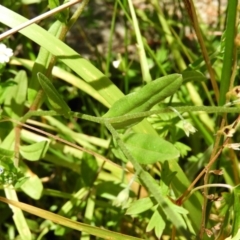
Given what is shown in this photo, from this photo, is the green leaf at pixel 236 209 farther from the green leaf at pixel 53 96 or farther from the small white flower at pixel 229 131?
the green leaf at pixel 53 96

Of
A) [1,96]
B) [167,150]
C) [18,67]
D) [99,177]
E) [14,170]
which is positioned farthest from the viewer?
[18,67]

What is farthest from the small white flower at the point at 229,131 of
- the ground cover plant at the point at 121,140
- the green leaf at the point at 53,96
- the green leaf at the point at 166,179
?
the green leaf at the point at 53,96

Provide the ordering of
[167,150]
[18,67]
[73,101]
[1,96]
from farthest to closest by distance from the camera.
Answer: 1. [73,101]
2. [18,67]
3. [1,96]
4. [167,150]

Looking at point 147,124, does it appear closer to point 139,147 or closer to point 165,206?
point 139,147

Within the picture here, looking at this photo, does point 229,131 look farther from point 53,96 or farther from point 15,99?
point 15,99

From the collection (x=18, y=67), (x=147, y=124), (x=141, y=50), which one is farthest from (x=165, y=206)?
(x=18, y=67)

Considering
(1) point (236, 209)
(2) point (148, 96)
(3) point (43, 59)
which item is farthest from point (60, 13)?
(1) point (236, 209)
